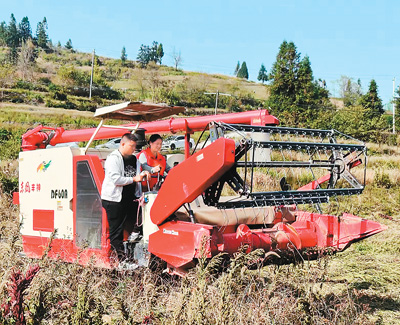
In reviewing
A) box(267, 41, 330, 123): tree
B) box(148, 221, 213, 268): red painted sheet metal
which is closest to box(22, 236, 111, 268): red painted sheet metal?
box(148, 221, 213, 268): red painted sheet metal

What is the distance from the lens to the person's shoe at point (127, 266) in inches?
219

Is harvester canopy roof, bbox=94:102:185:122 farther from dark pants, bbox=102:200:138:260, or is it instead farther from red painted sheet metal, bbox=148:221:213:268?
red painted sheet metal, bbox=148:221:213:268

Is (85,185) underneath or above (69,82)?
underneath

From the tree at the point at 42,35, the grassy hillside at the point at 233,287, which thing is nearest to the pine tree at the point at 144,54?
the tree at the point at 42,35

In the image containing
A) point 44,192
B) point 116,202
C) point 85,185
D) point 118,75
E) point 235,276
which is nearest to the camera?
point 235,276

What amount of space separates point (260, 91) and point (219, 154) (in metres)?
90.3

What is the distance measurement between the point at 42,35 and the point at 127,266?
139m

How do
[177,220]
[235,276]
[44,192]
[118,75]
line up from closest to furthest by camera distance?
[235,276] < [177,220] < [44,192] < [118,75]

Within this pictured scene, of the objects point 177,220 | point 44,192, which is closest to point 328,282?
point 177,220


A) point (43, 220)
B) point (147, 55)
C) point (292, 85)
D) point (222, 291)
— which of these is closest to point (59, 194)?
point (43, 220)

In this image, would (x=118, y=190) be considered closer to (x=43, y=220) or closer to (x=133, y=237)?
(x=133, y=237)

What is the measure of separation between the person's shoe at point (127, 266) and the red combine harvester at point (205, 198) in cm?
7

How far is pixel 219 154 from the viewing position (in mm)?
4414

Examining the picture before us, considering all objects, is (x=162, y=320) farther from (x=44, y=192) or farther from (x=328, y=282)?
(x=44, y=192)
